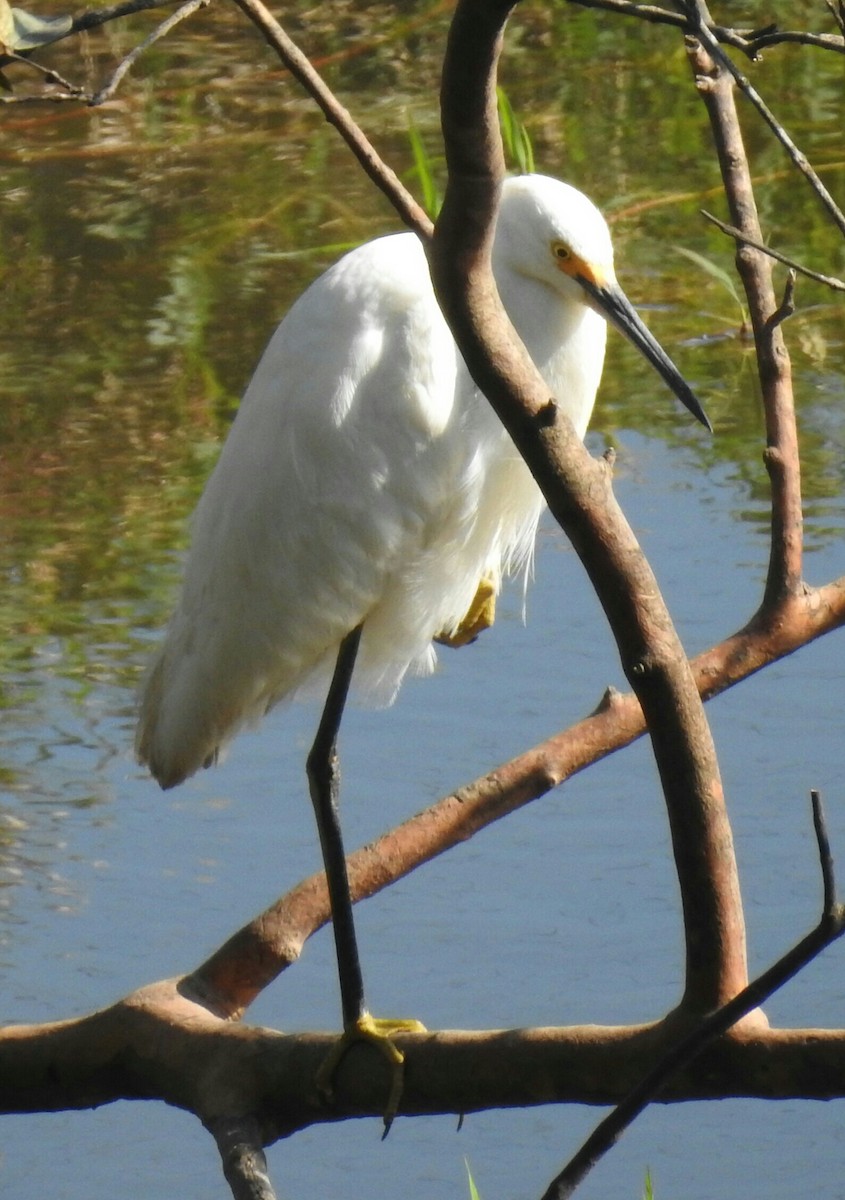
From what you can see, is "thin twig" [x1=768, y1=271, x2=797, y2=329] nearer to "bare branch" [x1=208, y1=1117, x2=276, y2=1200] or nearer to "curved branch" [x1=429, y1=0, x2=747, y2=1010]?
"curved branch" [x1=429, y1=0, x2=747, y2=1010]

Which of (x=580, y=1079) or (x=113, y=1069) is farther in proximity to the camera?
(x=113, y=1069)

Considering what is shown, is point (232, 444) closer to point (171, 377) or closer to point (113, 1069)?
point (113, 1069)

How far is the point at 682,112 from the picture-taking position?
498 cm

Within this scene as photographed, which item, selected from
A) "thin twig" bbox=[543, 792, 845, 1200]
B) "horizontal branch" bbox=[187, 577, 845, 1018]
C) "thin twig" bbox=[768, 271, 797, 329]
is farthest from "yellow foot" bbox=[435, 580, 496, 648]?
"thin twig" bbox=[543, 792, 845, 1200]

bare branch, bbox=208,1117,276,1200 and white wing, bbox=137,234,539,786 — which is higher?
white wing, bbox=137,234,539,786

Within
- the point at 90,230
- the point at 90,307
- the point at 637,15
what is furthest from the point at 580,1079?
the point at 90,230

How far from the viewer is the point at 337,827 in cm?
188

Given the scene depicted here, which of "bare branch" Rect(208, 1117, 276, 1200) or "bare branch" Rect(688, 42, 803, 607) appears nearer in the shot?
"bare branch" Rect(208, 1117, 276, 1200)

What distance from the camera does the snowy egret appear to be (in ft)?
5.88

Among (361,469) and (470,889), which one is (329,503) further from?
(470,889)

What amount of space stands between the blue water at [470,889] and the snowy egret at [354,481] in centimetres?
39

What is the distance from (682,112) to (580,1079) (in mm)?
4098

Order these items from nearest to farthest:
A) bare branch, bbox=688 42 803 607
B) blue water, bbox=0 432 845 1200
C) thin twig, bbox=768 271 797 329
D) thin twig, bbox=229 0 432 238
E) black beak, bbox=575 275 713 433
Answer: thin twig, bbox=768 271 797 329 → thin twig, bbox=229 0 432 238 → bare branch, bbox=688 42 803 607 → black beak, bbox=575 275 713 433 → blue water, bbox=0 432 845 1200

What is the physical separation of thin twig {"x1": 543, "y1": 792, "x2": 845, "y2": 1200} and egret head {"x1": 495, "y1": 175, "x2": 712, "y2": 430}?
89 centimetres
